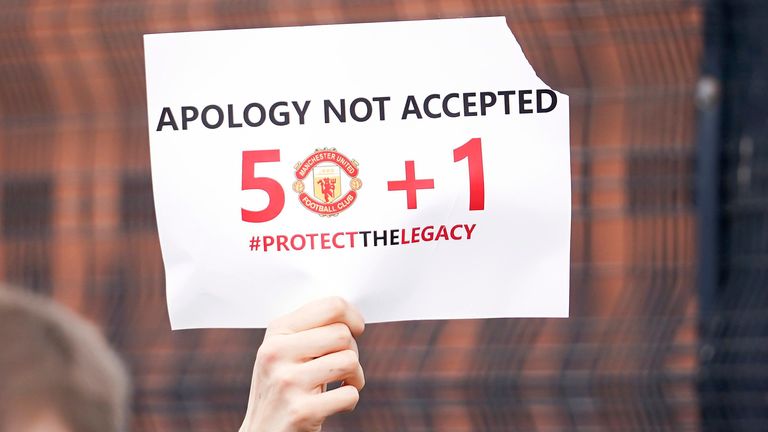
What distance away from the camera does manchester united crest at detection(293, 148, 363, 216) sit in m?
1.25

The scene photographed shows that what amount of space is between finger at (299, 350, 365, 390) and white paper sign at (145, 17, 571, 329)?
74mm

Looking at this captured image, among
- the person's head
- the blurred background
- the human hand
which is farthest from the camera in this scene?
the blurred background

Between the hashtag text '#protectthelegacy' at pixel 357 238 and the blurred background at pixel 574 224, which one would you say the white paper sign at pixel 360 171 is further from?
the blurred background at pixel 574 224

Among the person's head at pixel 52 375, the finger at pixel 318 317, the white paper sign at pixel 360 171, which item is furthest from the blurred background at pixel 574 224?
the person's head at pixel 52 375

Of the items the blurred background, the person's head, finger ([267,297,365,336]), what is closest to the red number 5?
finger ([267,297,365,336])

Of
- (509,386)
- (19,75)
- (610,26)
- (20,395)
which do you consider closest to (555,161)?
(20,395)

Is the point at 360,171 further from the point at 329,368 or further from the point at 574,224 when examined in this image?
the point at 574,224

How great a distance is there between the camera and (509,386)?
107 inches

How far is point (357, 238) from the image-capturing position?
125 cm

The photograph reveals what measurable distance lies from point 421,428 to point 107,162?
0.93m

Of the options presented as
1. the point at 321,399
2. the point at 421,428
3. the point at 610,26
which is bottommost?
the point at 421,428

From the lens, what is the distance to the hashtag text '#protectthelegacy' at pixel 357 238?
4.08ft

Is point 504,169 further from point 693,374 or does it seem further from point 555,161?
point 693,374

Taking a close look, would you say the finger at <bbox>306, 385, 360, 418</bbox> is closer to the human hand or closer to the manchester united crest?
the human hand
